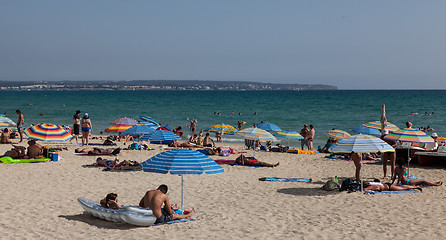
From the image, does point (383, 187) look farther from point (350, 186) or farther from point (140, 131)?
point (140, 131)

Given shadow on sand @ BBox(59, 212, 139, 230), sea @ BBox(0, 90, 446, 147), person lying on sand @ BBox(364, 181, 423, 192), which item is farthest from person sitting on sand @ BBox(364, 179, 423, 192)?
sea @ BBox(0, 90, 446, 147)

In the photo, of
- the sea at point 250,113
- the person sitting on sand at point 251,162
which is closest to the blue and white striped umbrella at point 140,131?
the person sitting on sand at point 251,162

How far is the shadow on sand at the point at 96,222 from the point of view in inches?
328

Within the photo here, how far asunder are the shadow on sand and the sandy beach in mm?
18

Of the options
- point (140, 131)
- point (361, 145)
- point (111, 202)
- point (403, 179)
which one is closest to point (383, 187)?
point (403, 179)

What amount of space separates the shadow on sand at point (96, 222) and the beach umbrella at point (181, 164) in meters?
1.10

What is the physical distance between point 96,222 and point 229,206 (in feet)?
9.85

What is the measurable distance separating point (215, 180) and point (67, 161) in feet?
20.0

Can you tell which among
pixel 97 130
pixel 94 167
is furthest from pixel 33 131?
pixel 97 130

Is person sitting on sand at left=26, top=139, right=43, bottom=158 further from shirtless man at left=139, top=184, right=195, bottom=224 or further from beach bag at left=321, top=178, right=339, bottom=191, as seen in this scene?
beach bag at left=321, top=178, right=339, bottom=191

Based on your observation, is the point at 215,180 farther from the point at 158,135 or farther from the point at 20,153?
the point at 20,153

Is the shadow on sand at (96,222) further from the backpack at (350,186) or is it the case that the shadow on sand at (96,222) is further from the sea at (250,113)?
the sea at (250,113)

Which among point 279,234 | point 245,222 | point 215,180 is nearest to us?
point 279,234

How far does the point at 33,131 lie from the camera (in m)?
15.4
